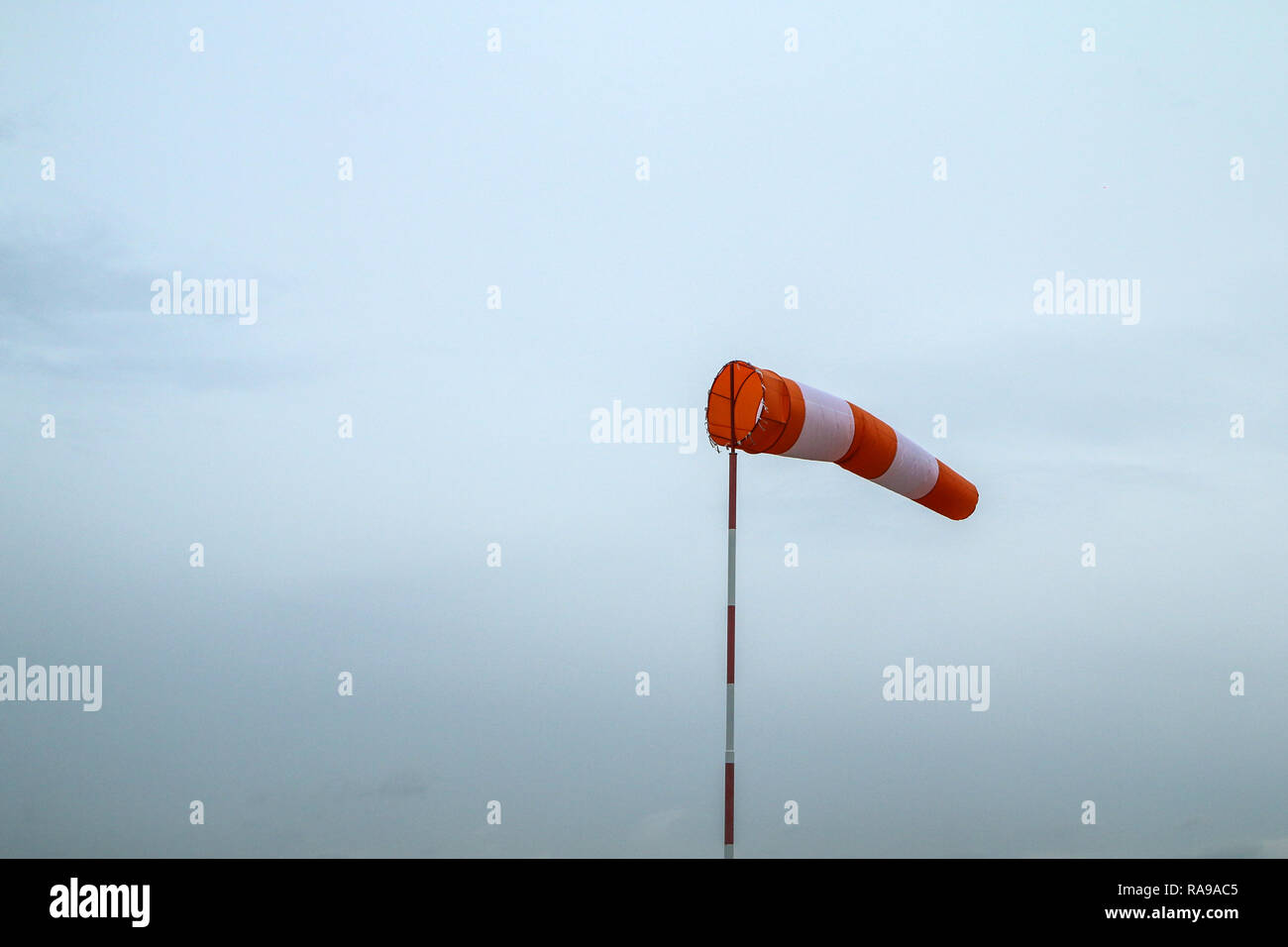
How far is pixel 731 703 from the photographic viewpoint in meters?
14.1

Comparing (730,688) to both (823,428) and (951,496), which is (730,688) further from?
(951,496)

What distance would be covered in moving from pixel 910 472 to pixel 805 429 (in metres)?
2.95

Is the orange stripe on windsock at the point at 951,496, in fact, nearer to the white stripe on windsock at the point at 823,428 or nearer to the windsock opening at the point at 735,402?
the white stripe on windsock at the point at 823,428

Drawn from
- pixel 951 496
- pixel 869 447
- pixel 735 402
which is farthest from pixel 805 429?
pixel 951 496

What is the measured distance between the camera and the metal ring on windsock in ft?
44.8

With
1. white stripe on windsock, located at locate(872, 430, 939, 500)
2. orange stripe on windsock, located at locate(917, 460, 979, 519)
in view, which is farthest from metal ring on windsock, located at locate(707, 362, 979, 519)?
orange stripe on windsock, located at locate(917, 460, 979, 519)

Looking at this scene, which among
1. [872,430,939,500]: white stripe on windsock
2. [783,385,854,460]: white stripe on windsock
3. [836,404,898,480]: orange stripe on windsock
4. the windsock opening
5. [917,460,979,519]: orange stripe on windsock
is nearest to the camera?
the windsock opening

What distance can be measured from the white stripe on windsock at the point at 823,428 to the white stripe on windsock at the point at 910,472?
49.1 inches

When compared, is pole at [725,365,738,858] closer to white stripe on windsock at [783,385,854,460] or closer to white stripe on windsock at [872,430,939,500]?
white stripe on windsock at [783,385,854,460]

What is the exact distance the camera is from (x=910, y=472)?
53.6ft

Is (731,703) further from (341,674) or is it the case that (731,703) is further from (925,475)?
(341,674)

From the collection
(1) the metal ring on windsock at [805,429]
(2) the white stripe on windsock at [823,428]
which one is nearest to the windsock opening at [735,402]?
(1) the metal ring on windsock at [805,429]
